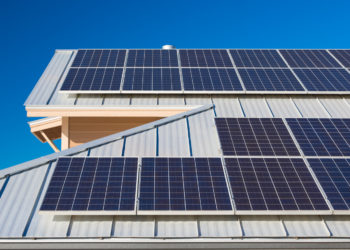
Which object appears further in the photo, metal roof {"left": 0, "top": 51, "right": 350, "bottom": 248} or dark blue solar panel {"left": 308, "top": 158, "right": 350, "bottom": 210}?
dark blue solar panel {"left": 308, "top": 158, "right": 350, "bottom": 210}

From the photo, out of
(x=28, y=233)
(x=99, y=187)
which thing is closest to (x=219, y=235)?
(x=99, y=187)

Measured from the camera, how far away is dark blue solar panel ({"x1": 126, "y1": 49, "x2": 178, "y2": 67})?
14.7 m

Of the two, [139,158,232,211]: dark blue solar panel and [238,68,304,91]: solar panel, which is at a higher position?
[238,68,304,91]: solar panel

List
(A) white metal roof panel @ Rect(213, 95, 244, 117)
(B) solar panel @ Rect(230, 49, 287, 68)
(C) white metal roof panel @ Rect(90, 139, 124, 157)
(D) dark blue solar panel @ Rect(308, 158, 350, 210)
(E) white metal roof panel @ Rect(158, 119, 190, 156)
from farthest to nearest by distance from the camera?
(B) solar panel @ Rect(230, 49, 287, 68) → (A) white metal roof panel @ Rect(213, 95, 244, 117) → (E) white metal roof panel @ Rect(158, 119, 190, 156) → (C) white metal roof panel @ Rect(90, 139, 124, 157) → (D) dark blue solar panel @ Rect(308, 158, 350, 210)

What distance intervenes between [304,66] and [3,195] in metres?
15.7

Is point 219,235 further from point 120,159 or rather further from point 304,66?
point 304,66

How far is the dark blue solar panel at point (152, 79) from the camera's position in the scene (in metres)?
12.7

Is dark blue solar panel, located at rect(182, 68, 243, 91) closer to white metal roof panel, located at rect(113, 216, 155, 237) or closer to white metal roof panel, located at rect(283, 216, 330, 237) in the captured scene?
white metal roof panel, located at rect(283, 216, 330, 237)

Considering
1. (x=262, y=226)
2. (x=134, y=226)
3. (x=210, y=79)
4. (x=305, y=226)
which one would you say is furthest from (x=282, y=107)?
(x=134, y=226)

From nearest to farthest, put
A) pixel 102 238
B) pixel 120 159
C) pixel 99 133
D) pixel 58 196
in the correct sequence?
1. pixel 102 238
2. pixel 58 196
3. pixel 120 159
4. pixel 99 133

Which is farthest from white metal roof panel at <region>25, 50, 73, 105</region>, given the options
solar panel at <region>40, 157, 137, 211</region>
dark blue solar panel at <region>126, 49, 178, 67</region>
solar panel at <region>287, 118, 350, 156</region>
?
solar panel at <region>287, 118, 350, 156</region>

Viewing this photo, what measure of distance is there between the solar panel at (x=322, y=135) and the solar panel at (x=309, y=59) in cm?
581

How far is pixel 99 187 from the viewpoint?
278 inches

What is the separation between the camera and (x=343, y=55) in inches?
643
